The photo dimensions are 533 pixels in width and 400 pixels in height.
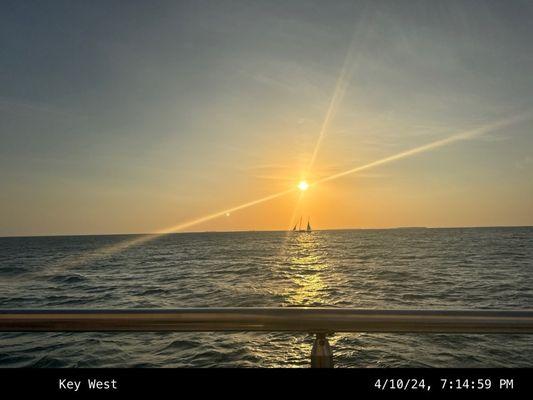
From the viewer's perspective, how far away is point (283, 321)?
1.40m

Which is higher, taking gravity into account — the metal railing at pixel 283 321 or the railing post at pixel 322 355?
the metal railing at pixel 283 321

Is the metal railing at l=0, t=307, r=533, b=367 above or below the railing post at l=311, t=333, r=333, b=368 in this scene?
above

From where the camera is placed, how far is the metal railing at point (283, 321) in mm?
1364

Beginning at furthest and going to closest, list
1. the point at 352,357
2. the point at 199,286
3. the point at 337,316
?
the point at 199,286 → the point at 352,357 → the point at 337,316

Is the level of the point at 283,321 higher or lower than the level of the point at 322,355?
higher

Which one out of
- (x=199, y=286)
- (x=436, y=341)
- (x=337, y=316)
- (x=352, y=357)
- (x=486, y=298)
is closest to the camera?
(x=337, y=316)

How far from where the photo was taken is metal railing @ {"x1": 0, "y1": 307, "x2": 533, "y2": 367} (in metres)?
1.36

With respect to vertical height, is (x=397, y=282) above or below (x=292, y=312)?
below
